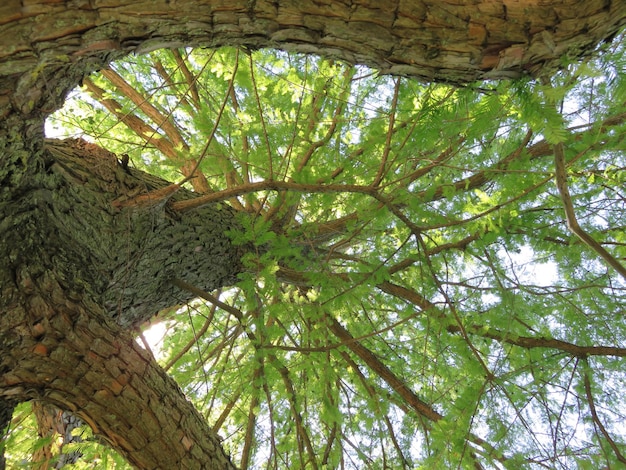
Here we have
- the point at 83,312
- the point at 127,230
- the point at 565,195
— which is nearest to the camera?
the point at 565,195

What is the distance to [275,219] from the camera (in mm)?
2846

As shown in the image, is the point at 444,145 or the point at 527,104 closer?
the point at 527,104

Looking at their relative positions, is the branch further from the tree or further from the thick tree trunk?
the thick tree trunk

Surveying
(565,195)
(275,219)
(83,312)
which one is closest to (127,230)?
(83,312)

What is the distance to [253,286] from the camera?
2342 mm

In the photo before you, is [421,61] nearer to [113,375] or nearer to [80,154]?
[113,375]

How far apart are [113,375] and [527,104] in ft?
5.19

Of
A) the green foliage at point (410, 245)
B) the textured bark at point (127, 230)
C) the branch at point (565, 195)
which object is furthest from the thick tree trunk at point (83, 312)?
the branch at point (565, 195)

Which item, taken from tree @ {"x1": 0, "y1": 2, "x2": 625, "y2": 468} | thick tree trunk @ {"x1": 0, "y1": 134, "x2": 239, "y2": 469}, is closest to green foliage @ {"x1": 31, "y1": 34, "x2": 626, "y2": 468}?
tree @ {"x1": 0, "y1": 2, "x2": 625, "y2": 468}

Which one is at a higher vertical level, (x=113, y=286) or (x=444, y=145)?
(x=444, y=145)

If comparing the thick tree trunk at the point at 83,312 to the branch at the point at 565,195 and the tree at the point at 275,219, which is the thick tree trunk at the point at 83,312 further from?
the branch at the point at 565,195

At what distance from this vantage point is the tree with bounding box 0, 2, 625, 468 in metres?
1.25

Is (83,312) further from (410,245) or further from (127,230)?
(410,245)

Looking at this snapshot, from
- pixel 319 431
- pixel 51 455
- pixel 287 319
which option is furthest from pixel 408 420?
pixel 51 455
